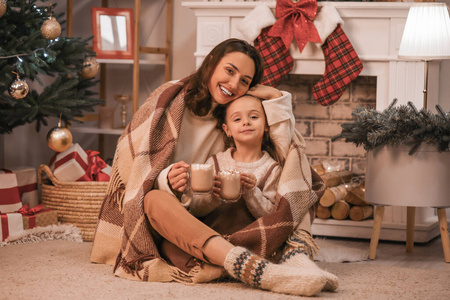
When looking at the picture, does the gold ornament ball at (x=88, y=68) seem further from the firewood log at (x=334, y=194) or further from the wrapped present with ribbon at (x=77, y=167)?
the firewood log at (x=334, y=194)

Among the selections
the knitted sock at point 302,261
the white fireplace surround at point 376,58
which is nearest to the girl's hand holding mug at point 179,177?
the knitted sock at point 302,261

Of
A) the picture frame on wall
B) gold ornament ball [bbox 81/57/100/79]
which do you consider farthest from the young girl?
the picture frame on wall

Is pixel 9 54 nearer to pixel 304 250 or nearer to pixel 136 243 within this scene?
pixel 136 243

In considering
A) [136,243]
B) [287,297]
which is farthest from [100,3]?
[287,297]

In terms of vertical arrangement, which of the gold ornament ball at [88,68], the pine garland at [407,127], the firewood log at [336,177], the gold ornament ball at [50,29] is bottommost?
the firewood log at [336,177]

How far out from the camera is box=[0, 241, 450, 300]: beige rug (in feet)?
6.51

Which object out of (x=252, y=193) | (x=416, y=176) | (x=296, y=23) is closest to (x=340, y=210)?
(x=416, y=176)

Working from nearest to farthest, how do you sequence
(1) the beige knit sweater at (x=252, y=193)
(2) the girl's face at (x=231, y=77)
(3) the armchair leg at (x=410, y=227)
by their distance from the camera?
(1) the beige knit sweater at (x=252, y=193) < (2) the girl's face at (x=231, y=77) < (3) the armchair leg at (x=410, y=227)

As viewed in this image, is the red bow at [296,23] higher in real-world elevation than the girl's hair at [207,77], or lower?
higher

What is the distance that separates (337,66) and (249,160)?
3.40 ft

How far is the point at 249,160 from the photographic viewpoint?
2379 millimetres

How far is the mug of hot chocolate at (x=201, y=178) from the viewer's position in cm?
209

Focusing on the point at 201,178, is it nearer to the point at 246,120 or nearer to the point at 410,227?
the point at 246,120

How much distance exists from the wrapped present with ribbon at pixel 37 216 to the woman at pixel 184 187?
649mm
